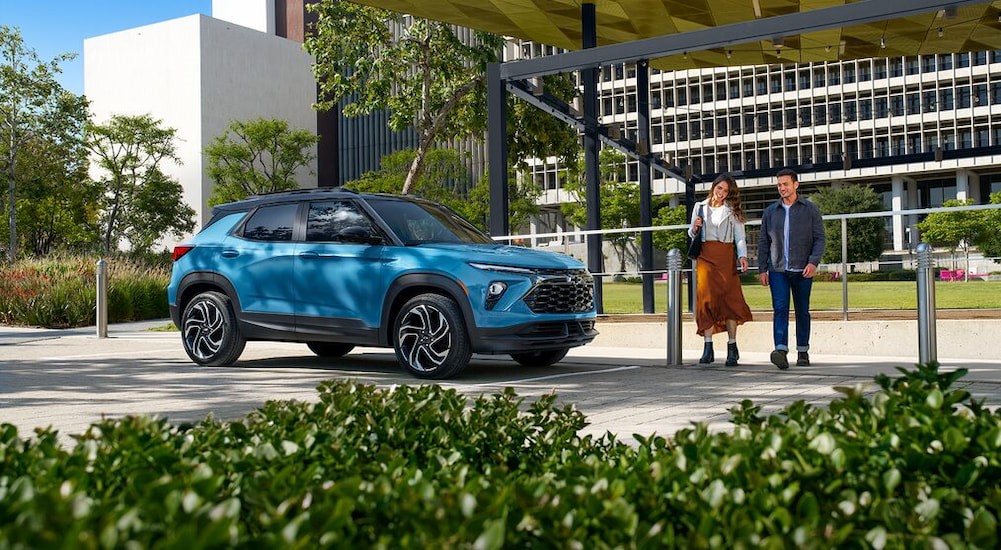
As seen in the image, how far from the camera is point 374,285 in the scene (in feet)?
→ 31.8

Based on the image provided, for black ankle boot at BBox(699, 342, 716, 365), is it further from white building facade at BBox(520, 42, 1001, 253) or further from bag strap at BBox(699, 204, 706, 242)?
white building facade at BBox(520, 42, 1001, 253)

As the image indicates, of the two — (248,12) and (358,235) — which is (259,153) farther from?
(358,235)

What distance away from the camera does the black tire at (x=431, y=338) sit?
920 cm

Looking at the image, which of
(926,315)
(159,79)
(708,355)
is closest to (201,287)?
(708,355)

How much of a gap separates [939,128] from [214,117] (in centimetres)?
5361

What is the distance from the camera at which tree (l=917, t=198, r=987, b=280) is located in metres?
11.2

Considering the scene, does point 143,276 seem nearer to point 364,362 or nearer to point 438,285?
point 364,362

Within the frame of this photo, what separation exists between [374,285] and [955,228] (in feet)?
22.0


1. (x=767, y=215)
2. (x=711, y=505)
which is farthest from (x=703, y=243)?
(x=711, y=505)

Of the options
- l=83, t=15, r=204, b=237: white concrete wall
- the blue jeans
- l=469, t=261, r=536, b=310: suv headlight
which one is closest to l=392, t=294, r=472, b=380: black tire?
l=469, t=261, r=536, b=310: suv headlight

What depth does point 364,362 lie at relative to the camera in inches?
455

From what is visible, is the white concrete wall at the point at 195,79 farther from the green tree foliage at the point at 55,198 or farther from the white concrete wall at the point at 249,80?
the green tree foliage at the point at 55,198

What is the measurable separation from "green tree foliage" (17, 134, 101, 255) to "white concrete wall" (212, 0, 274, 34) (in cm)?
4129

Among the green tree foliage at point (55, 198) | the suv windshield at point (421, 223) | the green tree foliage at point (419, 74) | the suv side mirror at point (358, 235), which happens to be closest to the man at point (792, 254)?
the suv windshield at point (421, 223)
